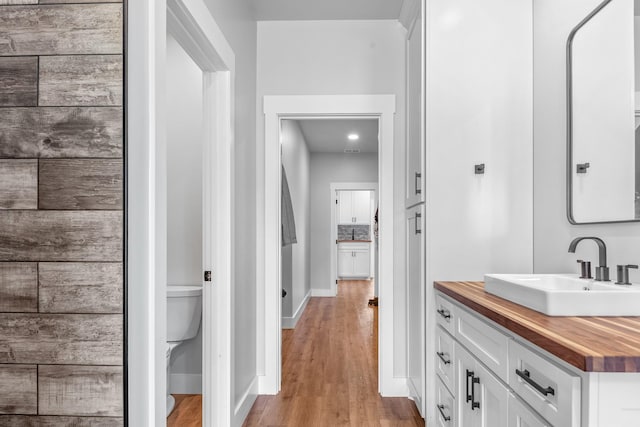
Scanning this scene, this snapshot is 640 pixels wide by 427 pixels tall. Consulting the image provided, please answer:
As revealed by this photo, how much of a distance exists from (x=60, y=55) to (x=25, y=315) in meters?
0.71

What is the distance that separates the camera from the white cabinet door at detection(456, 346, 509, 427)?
1377 millimetres

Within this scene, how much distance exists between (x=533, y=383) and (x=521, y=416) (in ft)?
0.50

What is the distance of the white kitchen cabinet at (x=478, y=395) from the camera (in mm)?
1378

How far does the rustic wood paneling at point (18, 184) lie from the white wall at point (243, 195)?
1212mm

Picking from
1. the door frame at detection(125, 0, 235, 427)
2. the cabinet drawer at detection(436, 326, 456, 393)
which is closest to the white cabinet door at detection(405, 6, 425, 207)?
the cabinet drawer at detection(436, 326, 456, 393)

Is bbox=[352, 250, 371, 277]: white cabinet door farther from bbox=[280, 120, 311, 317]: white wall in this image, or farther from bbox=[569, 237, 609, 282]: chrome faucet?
bbox=[569, 237, 609, 282]: chrome faucet

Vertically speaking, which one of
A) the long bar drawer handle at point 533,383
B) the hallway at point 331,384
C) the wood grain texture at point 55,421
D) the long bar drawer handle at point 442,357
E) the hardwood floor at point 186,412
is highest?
the long bar drawer handle at point 533,383

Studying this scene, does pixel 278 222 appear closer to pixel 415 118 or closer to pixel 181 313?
pixel 181 313

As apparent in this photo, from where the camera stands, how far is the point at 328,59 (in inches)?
120

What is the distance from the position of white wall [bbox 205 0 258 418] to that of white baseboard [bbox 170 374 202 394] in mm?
401

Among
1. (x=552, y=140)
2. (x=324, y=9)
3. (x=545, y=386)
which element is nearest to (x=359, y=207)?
(x=324, y=9)

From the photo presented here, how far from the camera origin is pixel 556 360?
1044mm

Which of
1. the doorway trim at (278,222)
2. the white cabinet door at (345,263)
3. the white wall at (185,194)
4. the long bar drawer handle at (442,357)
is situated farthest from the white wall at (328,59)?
the white cabinet door at (345,263)

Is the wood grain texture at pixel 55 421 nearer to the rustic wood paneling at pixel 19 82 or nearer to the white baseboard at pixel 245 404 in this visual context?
the rustic wood paneling at pixel 19 82
